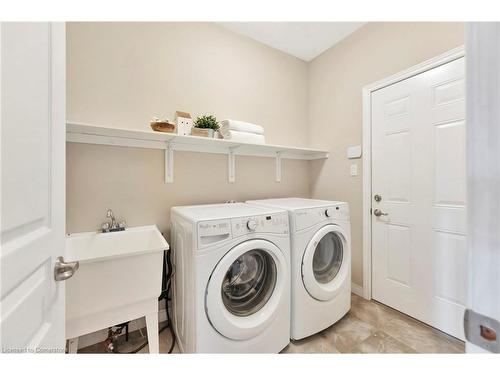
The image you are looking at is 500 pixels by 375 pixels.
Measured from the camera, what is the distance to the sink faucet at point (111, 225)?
1509 millimetres

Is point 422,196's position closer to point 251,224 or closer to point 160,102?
point 251,224

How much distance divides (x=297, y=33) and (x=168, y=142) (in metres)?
1.72

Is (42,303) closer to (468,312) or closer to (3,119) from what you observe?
(3,119)

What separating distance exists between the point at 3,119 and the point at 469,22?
91 centimetres

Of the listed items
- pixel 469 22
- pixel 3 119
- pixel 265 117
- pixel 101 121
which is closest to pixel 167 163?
pixel 101 121

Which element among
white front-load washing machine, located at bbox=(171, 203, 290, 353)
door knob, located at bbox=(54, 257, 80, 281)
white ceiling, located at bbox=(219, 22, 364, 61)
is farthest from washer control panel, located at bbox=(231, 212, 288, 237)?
white ceiling, located at bbox=(219, 22, 364, 61)

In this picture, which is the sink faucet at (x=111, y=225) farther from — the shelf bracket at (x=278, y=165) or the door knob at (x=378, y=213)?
the door knob at (x=378, y=213)

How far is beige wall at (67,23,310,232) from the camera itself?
1.50m

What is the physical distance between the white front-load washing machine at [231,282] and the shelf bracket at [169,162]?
1.50 feet

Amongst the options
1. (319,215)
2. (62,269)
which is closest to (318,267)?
(319,215)

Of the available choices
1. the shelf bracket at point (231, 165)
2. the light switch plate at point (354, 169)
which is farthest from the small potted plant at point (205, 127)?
the light switch plate at point (354, 169)

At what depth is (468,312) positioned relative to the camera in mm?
345

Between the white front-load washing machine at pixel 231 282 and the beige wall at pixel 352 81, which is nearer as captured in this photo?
the white front-load washing machine at pixel 231 282

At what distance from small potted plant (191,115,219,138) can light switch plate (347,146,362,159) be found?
1363mm
